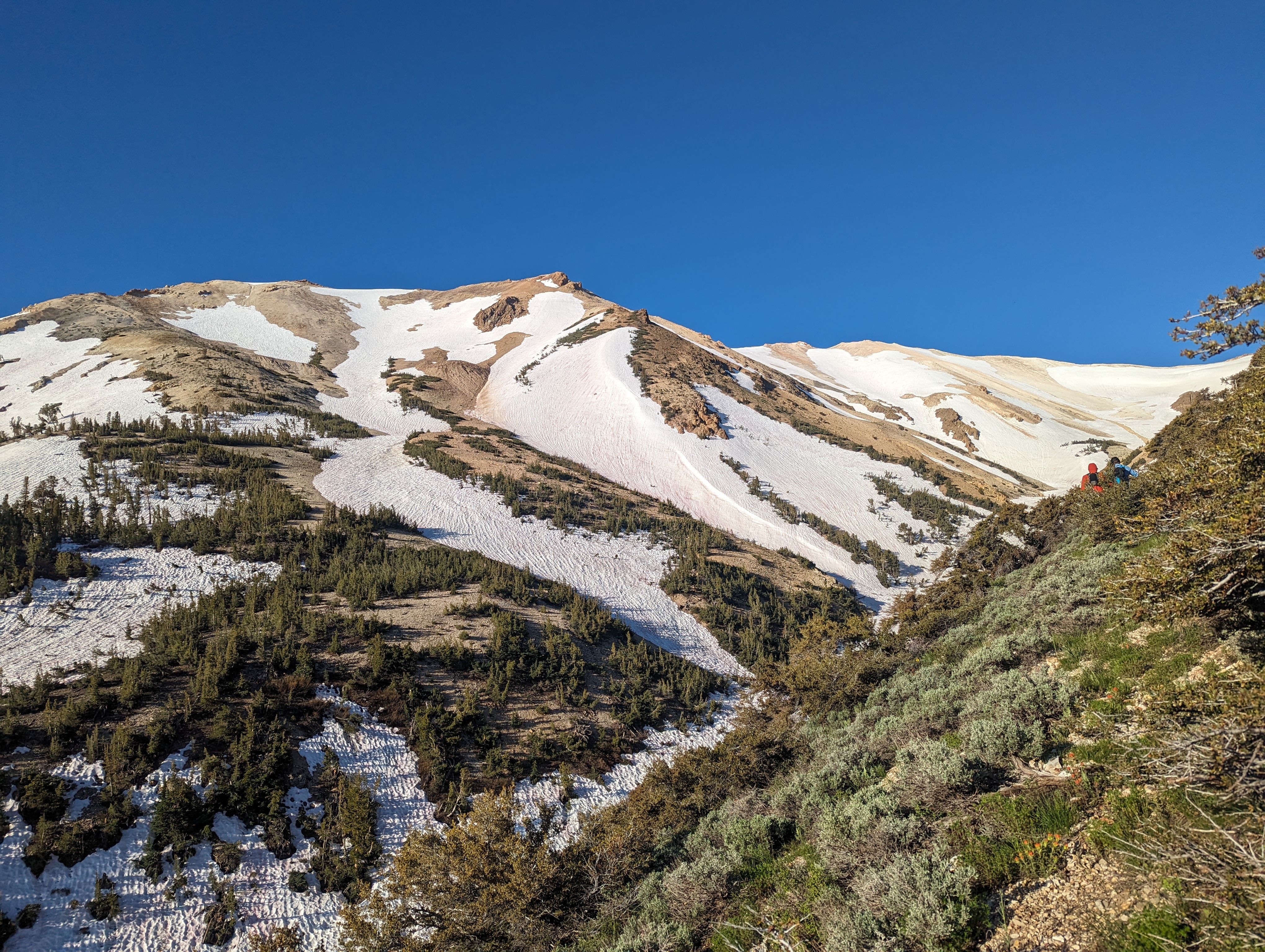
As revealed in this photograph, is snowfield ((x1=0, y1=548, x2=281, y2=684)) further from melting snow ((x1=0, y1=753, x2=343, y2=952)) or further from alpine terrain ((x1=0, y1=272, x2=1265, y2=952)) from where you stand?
melting snow ((x1=0, y1=753, x2=343, y2=952))

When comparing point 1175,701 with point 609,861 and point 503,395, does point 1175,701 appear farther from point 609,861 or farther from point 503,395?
point 503,395

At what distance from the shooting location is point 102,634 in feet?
41.6

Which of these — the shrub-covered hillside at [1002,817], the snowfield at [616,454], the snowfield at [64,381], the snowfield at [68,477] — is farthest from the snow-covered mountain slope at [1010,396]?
the snowfield at [64,381]

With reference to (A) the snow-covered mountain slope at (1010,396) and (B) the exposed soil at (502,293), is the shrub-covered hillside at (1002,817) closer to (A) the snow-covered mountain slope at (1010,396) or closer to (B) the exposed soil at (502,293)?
(A) the snow-covered mountain slope at (1010,396)

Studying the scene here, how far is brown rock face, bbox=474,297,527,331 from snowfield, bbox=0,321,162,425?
3377 centimetres

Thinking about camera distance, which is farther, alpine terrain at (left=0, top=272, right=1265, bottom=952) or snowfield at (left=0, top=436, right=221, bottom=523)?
snowfield at (left=0, top=436, right=221, bottom=523)

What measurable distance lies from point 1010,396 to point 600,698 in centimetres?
7092

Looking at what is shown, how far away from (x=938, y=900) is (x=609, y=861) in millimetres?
3954

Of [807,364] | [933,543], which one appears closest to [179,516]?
[933,543]

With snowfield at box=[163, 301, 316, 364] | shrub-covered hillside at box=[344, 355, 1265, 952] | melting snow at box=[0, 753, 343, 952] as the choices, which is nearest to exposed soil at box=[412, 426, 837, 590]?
shrub-covered hillside at box=[344, 355, 1265, 952]

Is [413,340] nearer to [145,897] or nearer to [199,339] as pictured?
[199,339]

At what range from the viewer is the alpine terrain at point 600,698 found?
13.3ft

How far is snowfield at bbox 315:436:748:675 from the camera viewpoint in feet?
65.3

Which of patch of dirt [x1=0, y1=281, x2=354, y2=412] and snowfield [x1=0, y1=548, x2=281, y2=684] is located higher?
patch of dirt [x1=0, y1=281, x2=354, y2=412]
